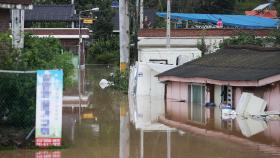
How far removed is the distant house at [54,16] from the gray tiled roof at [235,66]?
117 ft

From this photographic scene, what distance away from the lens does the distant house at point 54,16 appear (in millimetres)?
67625

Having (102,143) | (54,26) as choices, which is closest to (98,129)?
(102,143)

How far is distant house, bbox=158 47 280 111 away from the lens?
2545 cm

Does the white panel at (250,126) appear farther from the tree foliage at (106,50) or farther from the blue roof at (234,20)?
the tree foliage at (106,50)

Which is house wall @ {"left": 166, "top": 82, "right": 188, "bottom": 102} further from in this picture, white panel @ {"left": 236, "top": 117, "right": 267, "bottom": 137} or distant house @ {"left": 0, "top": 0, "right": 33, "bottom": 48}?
distant house @ {"left": 0, "top": 0, "right": 33, "bottom": 48}

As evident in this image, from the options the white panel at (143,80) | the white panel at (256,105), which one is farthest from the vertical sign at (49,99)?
the white panel at (143,80)

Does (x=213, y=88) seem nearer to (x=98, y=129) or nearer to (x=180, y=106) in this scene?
(x=180, y=106)

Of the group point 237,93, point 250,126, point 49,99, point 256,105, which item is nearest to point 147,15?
point 237,93

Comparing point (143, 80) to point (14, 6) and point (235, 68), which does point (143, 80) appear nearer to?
point (235, 68)

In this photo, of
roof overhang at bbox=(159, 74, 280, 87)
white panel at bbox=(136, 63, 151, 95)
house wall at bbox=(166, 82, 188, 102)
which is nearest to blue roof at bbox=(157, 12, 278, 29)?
white panel at bbox=(136, 63, 151, 95)

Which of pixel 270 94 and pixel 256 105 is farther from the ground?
pixel 270 94

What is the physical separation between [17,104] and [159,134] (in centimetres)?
530

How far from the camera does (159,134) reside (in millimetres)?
19672

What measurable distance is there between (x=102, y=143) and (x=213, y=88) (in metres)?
13.4
